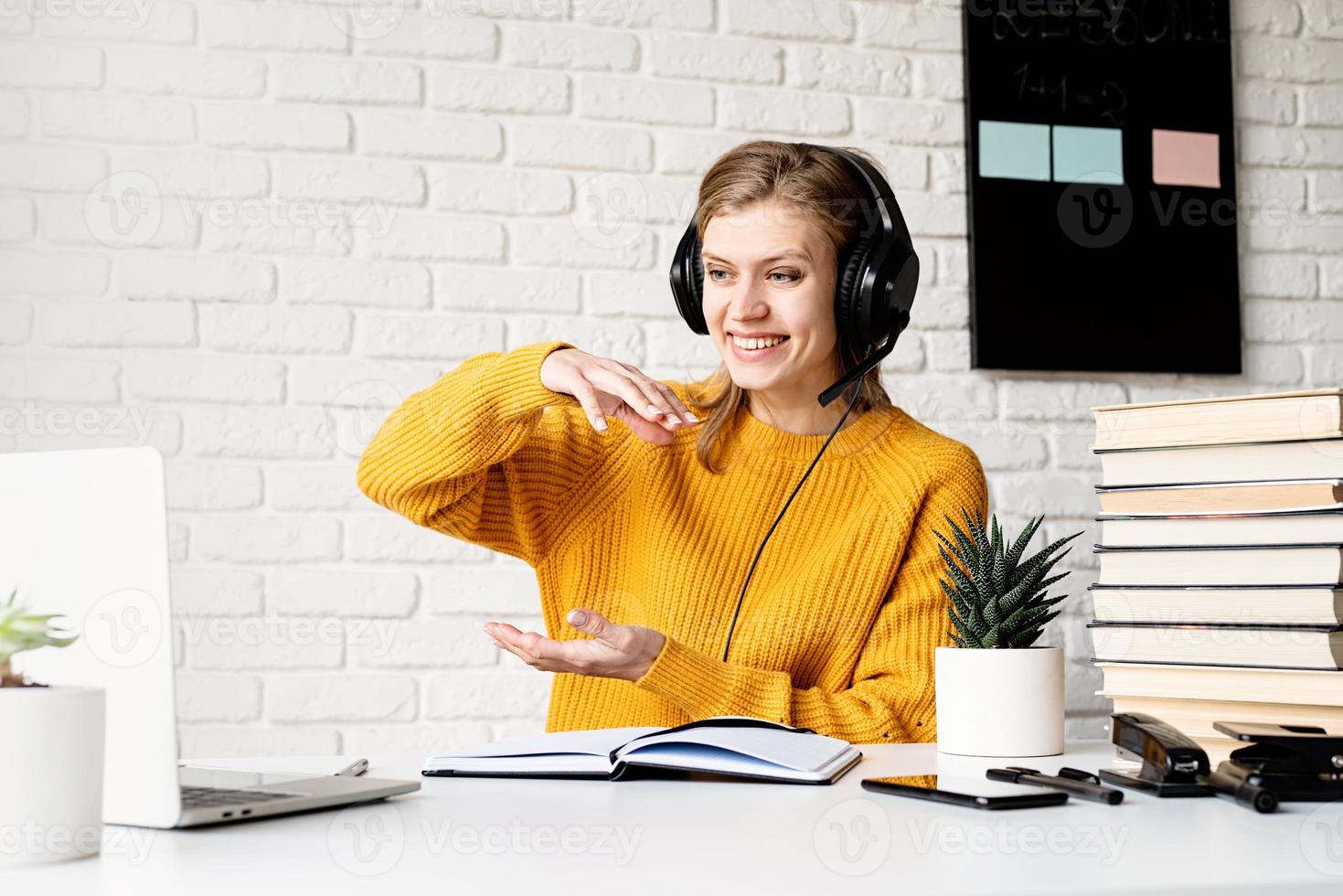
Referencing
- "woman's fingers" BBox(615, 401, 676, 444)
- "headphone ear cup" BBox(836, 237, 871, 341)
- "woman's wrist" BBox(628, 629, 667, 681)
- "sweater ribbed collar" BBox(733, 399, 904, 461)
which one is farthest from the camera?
"sweater ribbed collar" BBox(733, 399, 904, 461)

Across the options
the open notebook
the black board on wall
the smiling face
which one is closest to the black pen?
the open notebook

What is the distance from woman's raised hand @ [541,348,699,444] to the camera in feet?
4.36

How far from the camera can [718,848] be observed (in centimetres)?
71

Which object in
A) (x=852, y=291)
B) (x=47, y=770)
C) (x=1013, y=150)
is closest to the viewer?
(x=47, y=770)

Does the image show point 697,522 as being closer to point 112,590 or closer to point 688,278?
point 688,278

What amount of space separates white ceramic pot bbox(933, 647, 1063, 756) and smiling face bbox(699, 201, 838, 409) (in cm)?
62

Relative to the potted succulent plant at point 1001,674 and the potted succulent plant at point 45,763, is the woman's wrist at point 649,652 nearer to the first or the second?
the potted succulent plant at point 1001,674

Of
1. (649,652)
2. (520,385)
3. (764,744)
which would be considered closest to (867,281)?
(520,385)

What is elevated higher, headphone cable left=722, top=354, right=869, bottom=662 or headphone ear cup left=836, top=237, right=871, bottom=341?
headphone ear cup left=836, top=237, right=871, bottom=341

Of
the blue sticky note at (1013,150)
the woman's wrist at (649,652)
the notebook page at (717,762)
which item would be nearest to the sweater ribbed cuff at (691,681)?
the woman's wrist at (649,652)

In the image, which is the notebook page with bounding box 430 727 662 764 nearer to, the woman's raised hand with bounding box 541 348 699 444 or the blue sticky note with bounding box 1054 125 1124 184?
the woman's raised hand with bounding box 541 348 699 444

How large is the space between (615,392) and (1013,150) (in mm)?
1210

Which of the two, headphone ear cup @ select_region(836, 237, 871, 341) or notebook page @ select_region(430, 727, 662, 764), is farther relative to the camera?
headphone ear cup @ select_region(836, 237, 871, 341)

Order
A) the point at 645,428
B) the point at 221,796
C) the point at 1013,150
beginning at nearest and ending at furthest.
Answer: the point at 221,796
the point at 645,428
the point at 1013,150
